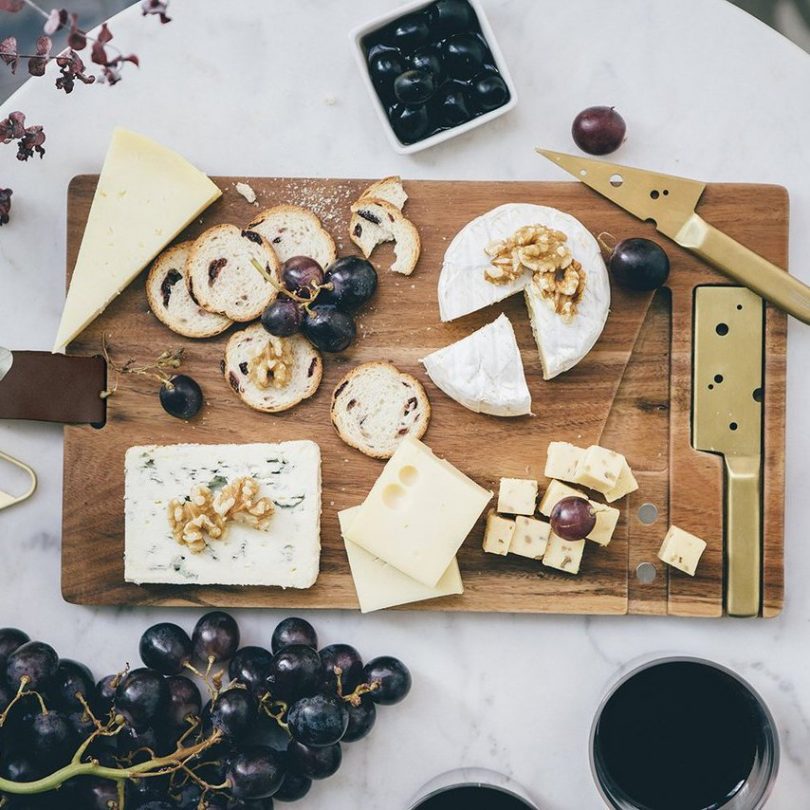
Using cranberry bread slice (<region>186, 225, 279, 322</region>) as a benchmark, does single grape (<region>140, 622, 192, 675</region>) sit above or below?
below

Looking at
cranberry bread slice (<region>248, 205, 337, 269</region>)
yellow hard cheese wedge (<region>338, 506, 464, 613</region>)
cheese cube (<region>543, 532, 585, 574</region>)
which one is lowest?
yellow hard cheese wedge (<region>338, 506, 464, 613</region>)

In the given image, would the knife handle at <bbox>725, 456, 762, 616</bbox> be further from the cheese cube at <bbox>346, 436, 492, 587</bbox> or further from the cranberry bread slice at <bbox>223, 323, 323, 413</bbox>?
the cranberry bread slice at <bbox>223, 323, 323, 413</bbox>

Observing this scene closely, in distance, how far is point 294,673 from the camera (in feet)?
4.87

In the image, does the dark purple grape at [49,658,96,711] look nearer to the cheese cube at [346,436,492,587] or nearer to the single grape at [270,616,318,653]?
the single grape at [270,616,318,653]

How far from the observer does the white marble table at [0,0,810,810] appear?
1639mm

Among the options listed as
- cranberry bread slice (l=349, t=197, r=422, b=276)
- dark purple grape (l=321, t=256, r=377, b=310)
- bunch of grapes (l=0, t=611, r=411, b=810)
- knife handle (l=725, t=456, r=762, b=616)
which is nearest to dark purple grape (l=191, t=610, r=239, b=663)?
bunch of grapes (l=0, t=611, r=411, b=810)

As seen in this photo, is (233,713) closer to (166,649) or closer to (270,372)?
(166,649)

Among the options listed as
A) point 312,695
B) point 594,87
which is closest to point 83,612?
point 312,695

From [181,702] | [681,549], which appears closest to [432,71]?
[681,549]

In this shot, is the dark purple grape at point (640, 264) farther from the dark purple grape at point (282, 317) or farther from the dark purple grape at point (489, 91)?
the dark purple grape at point (282, 317)

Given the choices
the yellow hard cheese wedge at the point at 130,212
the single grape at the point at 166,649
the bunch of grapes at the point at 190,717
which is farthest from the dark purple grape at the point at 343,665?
the yellow hard cheese wedge at the point at 130,212

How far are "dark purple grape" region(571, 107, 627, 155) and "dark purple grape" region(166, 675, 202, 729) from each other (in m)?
1.14

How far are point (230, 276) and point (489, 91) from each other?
21.2 inches

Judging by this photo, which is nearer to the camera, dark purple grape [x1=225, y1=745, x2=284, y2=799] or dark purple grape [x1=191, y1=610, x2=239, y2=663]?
dark purple grape [x1=225, y1=745, x2=284, y2=799]
